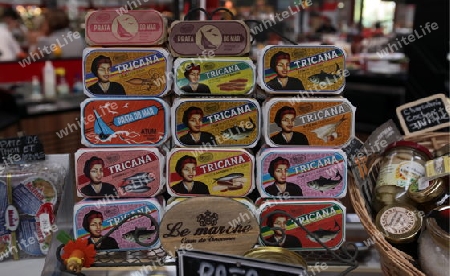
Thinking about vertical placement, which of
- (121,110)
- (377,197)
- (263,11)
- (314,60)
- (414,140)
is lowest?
(377,197)

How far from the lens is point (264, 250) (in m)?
1.21

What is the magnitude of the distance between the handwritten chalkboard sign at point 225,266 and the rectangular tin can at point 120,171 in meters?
0.46

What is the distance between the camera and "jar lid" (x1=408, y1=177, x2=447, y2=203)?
137 centimetres

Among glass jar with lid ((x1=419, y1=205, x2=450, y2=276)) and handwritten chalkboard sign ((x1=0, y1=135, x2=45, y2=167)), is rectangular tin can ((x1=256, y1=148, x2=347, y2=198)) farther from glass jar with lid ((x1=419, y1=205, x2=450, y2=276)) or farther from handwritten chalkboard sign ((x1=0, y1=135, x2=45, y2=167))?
handwritten chalkboard sign ((x1=0, y1=135, x2=45, y2=167))

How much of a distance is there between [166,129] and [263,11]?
9851 mm

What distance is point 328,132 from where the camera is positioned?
145 centimetres

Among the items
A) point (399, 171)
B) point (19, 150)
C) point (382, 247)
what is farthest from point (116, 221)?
point (399, 171)

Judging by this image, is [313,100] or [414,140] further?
[414,140]

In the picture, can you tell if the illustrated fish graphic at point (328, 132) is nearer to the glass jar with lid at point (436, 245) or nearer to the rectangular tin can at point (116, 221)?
the glass jar with lid at point (436, 245)

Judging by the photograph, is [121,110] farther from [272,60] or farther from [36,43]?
[36,43]

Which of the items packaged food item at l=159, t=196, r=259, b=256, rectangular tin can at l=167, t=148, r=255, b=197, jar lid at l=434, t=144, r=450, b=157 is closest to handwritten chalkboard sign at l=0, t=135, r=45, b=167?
rectangular tin can at l=167, t=148, r=255, b=197

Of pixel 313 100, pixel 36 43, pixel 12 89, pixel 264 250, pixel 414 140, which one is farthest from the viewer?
pixel 36 43

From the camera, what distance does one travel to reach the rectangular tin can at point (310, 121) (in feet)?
4.70

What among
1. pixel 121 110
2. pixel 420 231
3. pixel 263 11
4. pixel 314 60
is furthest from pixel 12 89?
pixel 263 11
